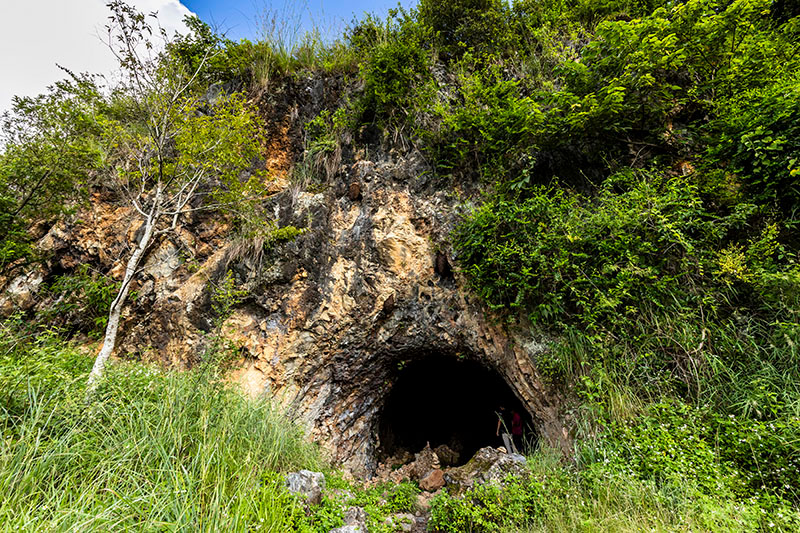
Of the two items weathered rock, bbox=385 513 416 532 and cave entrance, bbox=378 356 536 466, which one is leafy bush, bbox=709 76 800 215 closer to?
cave entrance, bbox=378 356 536 466

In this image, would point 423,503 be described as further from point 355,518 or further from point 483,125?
point 483,125

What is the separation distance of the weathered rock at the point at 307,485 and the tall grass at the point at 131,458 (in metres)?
0.16

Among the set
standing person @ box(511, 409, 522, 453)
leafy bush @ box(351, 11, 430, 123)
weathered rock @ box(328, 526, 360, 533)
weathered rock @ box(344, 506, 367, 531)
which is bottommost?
weathered rock @ box(344, 506, 367, 531)

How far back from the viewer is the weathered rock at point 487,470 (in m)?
3.48

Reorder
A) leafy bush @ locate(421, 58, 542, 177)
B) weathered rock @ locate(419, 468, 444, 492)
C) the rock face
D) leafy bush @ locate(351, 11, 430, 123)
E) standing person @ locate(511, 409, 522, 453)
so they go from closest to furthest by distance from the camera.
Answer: leafy bush @ locate(421, 58, 542, 177) < the rock face < weathered rock @ locate(419, 468, 444, 492) < leafy bush @ locate(351, 11, 430, 123) < standing person @ locate(511, 409, 522, 453)

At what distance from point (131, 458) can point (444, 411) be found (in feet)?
25.0

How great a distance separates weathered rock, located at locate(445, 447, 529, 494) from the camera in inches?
137

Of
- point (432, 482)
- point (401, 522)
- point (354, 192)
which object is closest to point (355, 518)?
point (401, 522)

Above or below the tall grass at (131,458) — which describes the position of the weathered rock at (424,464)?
below

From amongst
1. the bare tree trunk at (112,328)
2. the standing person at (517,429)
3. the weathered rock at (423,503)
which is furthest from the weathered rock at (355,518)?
the standing person at (517,429)

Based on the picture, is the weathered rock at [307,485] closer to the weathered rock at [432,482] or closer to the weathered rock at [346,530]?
the weathered rock at [346,530]

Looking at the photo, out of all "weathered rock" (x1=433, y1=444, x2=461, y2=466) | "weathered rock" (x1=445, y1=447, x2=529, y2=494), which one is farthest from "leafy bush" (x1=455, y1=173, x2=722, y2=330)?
→ "weathered rock" (x1=433, y1=444, x2=461, y2=466)

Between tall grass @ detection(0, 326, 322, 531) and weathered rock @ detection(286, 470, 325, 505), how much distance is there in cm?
16

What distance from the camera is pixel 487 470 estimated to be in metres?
3.94
